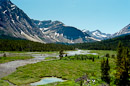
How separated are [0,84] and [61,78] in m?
20.6

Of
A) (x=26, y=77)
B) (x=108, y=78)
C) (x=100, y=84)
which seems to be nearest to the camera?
(x=100, y=84)

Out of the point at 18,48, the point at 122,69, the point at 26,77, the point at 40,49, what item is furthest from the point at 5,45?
the point at 122,69

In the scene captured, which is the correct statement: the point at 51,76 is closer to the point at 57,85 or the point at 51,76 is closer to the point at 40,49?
the point at 57,85

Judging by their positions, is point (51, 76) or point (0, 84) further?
point (51, 76)

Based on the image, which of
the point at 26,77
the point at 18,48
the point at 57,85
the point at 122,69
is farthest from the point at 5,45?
the point at 122,69

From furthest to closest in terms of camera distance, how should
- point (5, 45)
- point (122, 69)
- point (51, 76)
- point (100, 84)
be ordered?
1. point (5, 45)
2. point (51, 76)
3. point (100, 84)
4. point (122, 69)

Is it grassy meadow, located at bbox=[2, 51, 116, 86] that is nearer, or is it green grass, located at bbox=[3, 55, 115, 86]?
grassy meadow, located at bbox=[2, 51, 116, 86]

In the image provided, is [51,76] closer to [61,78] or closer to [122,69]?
[61,78]

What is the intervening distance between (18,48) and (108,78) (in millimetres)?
146448

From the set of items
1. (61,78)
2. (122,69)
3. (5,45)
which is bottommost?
(61,78)

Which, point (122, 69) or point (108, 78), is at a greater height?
point (122, 69)

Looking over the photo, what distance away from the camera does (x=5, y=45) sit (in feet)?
537

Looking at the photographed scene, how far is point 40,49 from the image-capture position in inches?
7323

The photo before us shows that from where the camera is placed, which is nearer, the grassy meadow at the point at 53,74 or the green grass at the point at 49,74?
the grassy meadow at the point at 53,74
